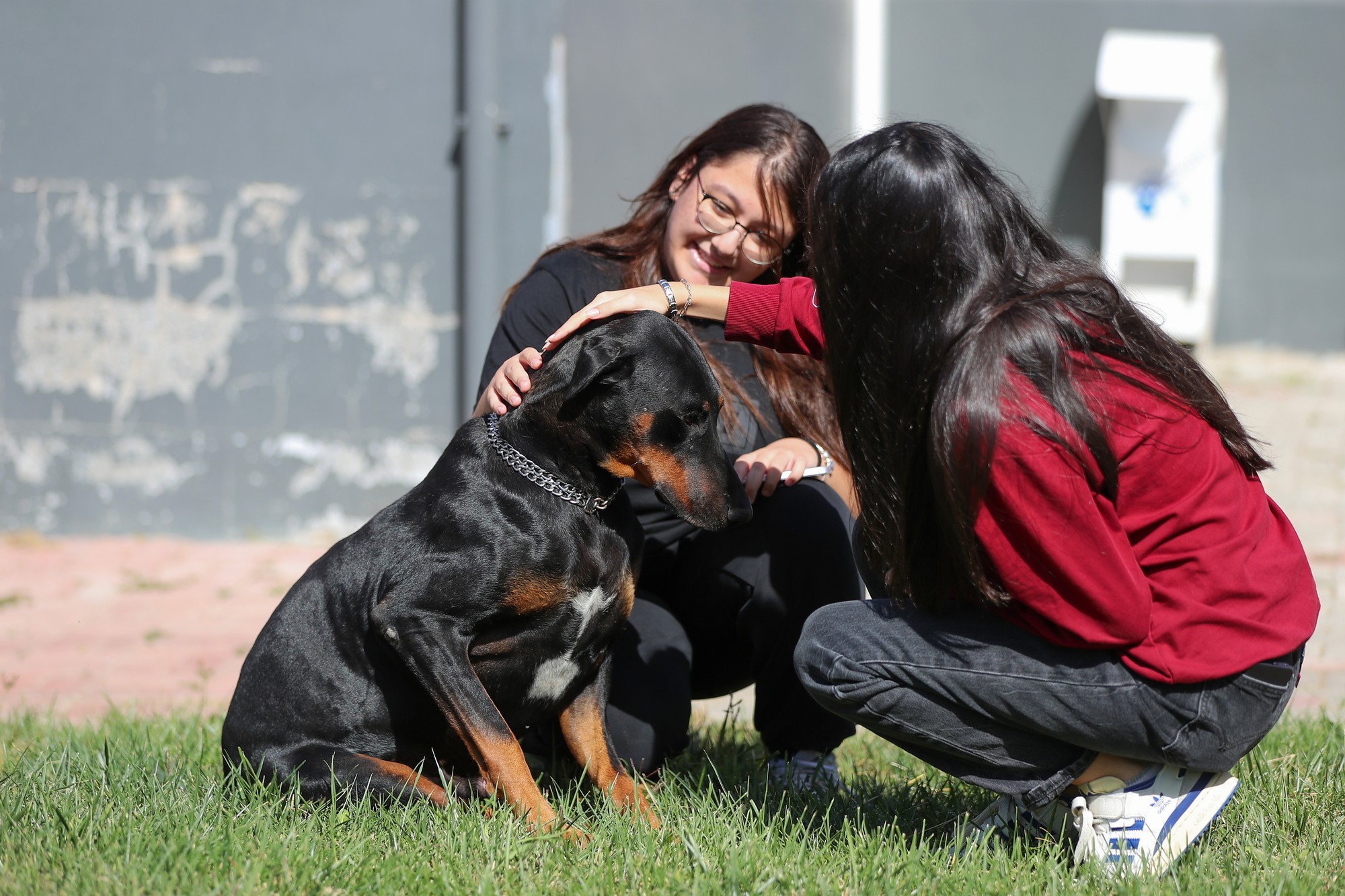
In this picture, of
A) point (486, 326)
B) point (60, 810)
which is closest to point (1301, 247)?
point (486, 326)

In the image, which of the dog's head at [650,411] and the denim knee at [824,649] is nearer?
the denim knee at [824,649]

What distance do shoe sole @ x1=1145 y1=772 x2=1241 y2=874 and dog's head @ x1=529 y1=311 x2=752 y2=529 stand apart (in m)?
1.02

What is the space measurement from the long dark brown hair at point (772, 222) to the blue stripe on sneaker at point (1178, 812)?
1.16 meters

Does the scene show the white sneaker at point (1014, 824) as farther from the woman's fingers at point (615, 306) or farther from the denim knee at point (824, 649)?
the woman's fingers at point (615, 306)

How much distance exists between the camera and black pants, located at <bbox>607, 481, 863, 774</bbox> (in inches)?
111

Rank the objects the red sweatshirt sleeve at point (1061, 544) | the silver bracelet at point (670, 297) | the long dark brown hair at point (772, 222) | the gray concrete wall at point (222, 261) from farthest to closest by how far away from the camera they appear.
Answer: the gray concrete wall at point (222, 261) → the long dark brown hair at point (772, 222) → the silver bracelet at point (670, 297) → the red sweatshirt sleeve at point (1061, 544)

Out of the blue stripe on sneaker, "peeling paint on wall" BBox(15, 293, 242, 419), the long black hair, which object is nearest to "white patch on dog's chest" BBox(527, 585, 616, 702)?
the long black hair

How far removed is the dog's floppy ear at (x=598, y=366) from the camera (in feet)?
7.70

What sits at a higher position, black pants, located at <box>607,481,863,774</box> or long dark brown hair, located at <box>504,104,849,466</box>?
long dark brown hair, located at <box>504,104,849,466</box>

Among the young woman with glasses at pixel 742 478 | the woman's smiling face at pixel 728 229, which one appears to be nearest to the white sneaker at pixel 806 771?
the young woman with glasses at pixel 742 478

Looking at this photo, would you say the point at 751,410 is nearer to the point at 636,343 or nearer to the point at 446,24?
the point at 636,343

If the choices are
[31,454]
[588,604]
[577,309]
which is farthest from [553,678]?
[31,454]

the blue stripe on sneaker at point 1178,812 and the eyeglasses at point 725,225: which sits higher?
the eyeglasses at point 725,225

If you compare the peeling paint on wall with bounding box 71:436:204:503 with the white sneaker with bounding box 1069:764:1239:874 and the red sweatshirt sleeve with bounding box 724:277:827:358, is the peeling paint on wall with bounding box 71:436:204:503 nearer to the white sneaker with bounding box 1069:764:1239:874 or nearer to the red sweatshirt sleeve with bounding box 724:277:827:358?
the red sweatshirt sleeve with bounding box 724:277:827:358
